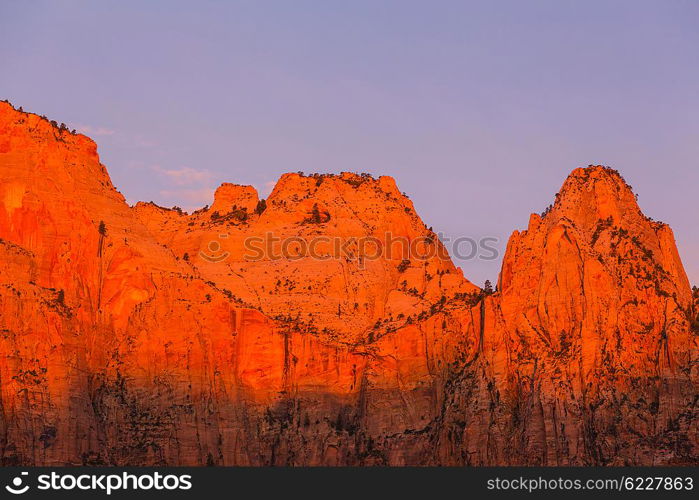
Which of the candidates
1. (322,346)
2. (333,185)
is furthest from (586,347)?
(333,185)

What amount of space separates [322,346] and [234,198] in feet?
57.9

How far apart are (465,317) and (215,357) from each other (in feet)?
54.3

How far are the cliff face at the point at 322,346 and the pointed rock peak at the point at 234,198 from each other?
7299 mm

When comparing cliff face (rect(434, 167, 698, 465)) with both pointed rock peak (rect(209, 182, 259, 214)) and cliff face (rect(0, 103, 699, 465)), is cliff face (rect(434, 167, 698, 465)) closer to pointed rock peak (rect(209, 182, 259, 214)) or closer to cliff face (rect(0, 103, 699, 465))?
cliff face (rect(0, 103, 699, 465))

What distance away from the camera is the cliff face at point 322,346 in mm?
136500

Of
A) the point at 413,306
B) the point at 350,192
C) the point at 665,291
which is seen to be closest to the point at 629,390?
the point at 665,291

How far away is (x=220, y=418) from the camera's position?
143000 millimetres

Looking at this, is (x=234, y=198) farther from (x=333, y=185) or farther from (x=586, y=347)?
(x=586, y=347)

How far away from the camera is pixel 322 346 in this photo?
14750cm

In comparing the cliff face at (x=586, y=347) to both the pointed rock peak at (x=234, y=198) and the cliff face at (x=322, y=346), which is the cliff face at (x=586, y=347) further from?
the pointed rock peak at (x=234, y=198)

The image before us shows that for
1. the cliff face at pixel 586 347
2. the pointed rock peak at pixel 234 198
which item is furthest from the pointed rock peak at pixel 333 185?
the cliff face at pixel 586 347

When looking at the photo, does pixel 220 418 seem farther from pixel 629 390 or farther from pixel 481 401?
pixel 629 390

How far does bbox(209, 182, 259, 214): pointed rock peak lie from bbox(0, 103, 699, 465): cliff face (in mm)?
7299

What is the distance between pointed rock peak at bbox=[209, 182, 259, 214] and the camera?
160 metres
